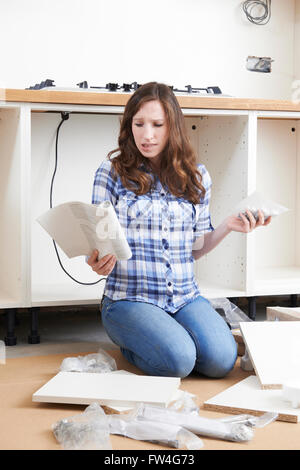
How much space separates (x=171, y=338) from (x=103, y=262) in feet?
0.85

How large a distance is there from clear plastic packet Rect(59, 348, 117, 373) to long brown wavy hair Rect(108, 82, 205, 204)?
47 cm

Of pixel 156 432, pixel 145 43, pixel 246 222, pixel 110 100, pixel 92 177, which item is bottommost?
pixel 156 432

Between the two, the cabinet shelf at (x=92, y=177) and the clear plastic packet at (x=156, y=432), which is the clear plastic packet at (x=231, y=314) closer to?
the cabinet shelf at (x=92, y=177)

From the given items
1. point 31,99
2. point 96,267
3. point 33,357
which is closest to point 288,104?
point 31,99

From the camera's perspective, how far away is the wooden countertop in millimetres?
2105

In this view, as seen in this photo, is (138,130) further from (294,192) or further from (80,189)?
(294,192)

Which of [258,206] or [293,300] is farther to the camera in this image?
[293,300]

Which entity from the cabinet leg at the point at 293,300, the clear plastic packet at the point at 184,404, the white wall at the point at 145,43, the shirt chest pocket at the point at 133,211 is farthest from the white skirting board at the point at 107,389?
the white wall at the point at 145,43

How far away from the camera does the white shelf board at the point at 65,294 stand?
2244 mm

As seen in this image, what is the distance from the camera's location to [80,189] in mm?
2672

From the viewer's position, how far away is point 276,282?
252 cm

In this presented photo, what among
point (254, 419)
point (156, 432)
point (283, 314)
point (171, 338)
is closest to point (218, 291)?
point (283, 314)

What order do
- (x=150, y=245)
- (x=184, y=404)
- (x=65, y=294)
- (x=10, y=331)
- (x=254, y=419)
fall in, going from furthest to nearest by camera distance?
(x=65, y=294) < (x=10, y=331) < (x=150, y=245) < (x=184, y=404) < (x=254, y=419)

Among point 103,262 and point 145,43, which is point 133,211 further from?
point 145,43
